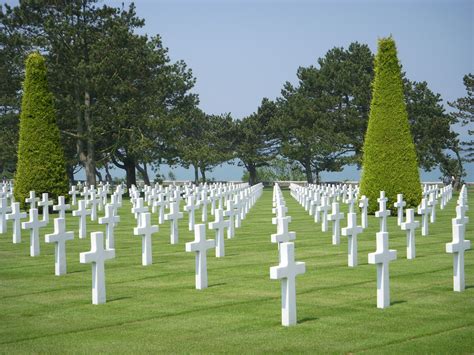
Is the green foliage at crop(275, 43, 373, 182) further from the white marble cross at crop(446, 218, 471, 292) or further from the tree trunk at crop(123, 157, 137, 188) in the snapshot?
the white marble cross at crop(446, 218, 471, 292)

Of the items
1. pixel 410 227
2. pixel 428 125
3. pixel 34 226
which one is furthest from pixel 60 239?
pixel 428 125

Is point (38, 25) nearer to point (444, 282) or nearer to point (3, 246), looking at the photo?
point (3, 246)

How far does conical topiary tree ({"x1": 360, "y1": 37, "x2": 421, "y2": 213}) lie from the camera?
2464cm

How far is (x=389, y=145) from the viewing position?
81.9ft

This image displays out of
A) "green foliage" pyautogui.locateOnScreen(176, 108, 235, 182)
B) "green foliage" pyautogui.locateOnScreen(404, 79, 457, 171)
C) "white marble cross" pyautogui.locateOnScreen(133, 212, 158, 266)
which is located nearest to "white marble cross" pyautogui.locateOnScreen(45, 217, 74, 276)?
"white marble cross" pyautogui.locateOnScreen(133, 212, 158, 266)

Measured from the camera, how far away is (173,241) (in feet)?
52.6

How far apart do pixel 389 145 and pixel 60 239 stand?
15627 millimetres

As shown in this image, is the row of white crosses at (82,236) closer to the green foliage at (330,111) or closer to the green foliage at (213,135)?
the green foliage at (330,111)

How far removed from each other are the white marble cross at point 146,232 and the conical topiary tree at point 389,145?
1338cm

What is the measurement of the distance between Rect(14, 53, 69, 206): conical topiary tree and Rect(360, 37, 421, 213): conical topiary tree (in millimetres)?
10703

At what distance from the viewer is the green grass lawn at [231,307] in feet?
23.0

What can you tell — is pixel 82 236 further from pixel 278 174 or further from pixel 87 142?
pixel 278 174

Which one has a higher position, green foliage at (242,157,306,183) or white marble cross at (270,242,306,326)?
green foliage at (242,157,306,183)

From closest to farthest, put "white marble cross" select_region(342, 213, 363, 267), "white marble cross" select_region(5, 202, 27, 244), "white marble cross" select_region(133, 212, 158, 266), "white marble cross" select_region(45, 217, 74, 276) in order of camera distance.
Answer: "white marble cross" select_region(45, 217, 74, 276), "white marble cross" select_region(342, 213, 363, 267), "white marble cross" select_region(133, 212, 158, 266), "white marble cross" select_region(5, 202, 27, 244)
